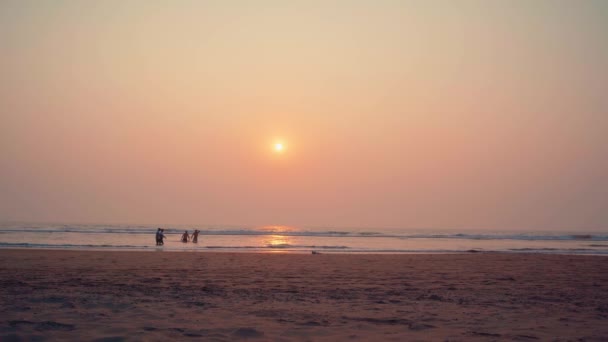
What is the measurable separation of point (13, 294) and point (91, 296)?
64.2 inches

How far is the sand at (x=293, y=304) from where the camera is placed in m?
7.44

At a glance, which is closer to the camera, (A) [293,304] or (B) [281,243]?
(A) [293,304]

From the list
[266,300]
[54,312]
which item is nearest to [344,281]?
[266,300]

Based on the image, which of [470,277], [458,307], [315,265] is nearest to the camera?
[458,307]

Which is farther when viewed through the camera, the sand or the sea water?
the sea water

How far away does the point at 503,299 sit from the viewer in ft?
35.7

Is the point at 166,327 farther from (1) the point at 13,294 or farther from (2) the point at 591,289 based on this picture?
(2) the point at 591,289

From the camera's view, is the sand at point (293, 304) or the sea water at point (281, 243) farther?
the sea water at point (281, 243)

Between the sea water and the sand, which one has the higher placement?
the sand

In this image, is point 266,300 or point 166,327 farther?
point 266,300

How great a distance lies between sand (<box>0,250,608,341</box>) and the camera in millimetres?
7444

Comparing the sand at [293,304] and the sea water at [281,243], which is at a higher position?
the sand at [293,304]

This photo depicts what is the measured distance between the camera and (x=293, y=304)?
9.88 m

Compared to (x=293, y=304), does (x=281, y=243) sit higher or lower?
lower
